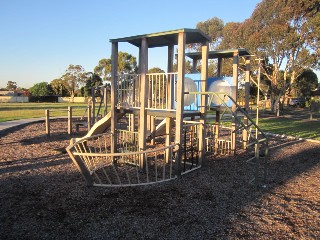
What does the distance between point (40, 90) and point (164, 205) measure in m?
66.1

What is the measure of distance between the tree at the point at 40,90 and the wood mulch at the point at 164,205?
6084cm

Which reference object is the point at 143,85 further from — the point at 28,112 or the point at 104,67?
the point at 104,67

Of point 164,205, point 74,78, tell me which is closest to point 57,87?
point 74,78

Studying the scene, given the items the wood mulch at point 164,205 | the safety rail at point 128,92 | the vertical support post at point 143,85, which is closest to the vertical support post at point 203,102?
the wood mulch at point 164,205

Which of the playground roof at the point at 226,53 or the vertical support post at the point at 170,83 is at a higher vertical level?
the playground roof at the point at 226,53

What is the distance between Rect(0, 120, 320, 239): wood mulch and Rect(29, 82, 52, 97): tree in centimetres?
6084

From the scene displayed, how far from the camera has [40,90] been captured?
64.4m

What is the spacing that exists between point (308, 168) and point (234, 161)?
89.0 inches

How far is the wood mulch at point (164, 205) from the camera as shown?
14.1 feet

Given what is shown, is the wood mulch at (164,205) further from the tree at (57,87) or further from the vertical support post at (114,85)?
the tree at (57,87)

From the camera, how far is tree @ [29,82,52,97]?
6444cm

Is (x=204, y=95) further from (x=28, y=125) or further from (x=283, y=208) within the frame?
(x=28, y=125)

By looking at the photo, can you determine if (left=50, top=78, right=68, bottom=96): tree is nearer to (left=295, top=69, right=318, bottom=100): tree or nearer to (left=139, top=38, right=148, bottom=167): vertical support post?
(left=295, top=69, right=318, bottom=100): tree

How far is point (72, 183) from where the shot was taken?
654 centimetres
